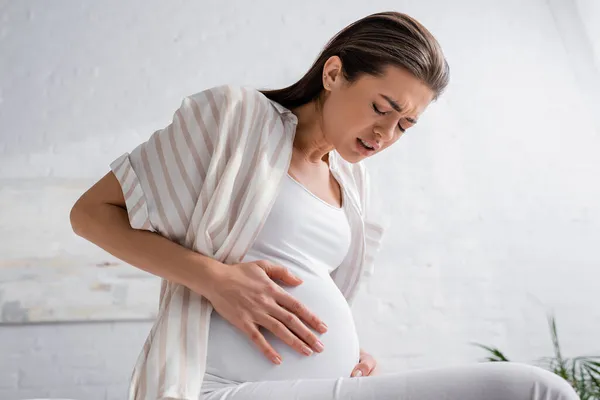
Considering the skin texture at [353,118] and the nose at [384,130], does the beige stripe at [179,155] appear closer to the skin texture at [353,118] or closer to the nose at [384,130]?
the skin texture at [353,118]

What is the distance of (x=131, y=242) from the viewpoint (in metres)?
1.15

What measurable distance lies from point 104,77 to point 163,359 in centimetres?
223

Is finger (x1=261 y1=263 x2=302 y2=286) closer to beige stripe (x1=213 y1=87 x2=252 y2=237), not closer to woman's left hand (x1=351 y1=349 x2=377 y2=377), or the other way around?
beige stripe (x1=213 y1=87 x2=252 y2=237)

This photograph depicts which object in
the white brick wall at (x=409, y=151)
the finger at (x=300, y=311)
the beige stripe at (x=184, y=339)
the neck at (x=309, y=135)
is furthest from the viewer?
the white brick wall at (x=409, y=151)

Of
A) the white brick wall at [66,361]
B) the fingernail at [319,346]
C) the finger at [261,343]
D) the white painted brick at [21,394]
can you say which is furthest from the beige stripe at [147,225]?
the white painted brick at [21,394]

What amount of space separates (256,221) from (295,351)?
0.22 m

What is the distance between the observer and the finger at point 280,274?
114cm

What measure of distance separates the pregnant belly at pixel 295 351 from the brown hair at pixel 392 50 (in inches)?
15.7

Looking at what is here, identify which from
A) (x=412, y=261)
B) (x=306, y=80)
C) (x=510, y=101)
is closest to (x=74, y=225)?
(x=306, y=80)

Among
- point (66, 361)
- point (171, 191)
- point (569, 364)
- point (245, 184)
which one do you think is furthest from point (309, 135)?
point (569, 364)

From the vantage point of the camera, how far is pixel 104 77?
9.97ft

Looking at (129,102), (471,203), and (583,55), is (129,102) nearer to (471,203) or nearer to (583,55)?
(471,203)

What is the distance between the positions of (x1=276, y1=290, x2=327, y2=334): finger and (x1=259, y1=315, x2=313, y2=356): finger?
0.13 ft

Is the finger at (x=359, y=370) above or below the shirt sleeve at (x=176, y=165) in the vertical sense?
below
